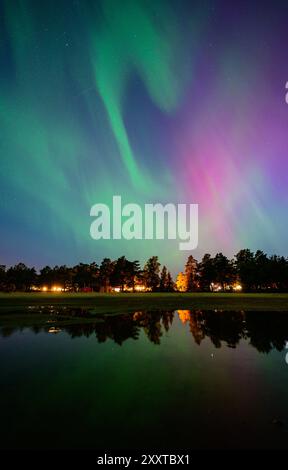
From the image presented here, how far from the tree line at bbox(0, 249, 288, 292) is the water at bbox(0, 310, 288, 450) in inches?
4129

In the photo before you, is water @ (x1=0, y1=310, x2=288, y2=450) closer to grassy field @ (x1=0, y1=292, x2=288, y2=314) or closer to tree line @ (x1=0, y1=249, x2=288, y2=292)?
grassy field @ (x1=0, y1=292, x2=288, y2=314)

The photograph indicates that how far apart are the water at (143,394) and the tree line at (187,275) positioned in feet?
344

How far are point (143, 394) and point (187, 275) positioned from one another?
425 ft

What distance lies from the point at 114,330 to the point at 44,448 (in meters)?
16.3

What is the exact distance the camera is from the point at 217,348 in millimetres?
16984

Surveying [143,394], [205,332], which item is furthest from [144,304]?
[143,394]

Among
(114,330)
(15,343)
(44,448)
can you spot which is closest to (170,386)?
(44,448)

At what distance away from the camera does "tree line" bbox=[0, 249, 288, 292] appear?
116500 millimetres

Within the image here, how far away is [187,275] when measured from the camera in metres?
137

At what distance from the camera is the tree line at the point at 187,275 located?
11650cm

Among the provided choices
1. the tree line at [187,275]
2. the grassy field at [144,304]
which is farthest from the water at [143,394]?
the tree line at [187,275]

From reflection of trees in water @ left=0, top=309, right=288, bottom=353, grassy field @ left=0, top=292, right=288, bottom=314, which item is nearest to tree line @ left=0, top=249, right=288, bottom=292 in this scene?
grassy field @ left=0, top=292, right=288, bottom=314

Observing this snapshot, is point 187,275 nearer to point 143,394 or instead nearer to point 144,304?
point 144,304
